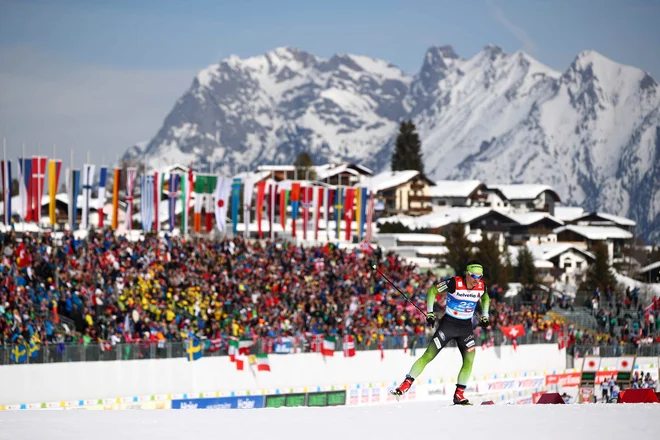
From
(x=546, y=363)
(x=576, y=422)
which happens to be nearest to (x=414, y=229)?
(x=546, y=363)

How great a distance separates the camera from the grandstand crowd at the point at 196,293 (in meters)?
A: 32.4

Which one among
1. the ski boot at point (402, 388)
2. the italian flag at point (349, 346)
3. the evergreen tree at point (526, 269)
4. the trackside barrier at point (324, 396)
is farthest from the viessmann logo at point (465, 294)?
the evergreen tree at point (526, 269)

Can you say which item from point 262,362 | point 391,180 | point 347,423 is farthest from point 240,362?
point 391,180

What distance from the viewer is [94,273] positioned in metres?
34.6

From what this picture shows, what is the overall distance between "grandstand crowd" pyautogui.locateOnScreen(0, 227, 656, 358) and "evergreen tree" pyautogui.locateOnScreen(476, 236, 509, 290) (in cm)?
2016

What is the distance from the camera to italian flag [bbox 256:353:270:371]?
34.3 m

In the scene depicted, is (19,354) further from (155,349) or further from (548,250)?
(548,250)

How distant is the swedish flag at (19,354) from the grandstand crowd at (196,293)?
0.44 m

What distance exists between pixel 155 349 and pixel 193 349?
123 centimetres

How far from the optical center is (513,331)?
40406mm

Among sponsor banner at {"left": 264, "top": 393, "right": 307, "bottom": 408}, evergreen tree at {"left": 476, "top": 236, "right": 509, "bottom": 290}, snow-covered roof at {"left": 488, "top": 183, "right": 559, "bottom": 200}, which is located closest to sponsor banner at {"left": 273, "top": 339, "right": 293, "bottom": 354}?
sponsor banner at {"left": 264, "top": 393, "right": 307, "bottom": 408}

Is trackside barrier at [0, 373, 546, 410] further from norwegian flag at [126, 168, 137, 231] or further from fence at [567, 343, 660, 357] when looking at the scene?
norwegian flag at [126, 168, 137, 231]

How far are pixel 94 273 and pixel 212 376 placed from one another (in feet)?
17.0

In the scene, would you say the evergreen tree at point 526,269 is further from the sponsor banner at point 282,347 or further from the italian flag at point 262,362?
the italian flag at point 262,362
